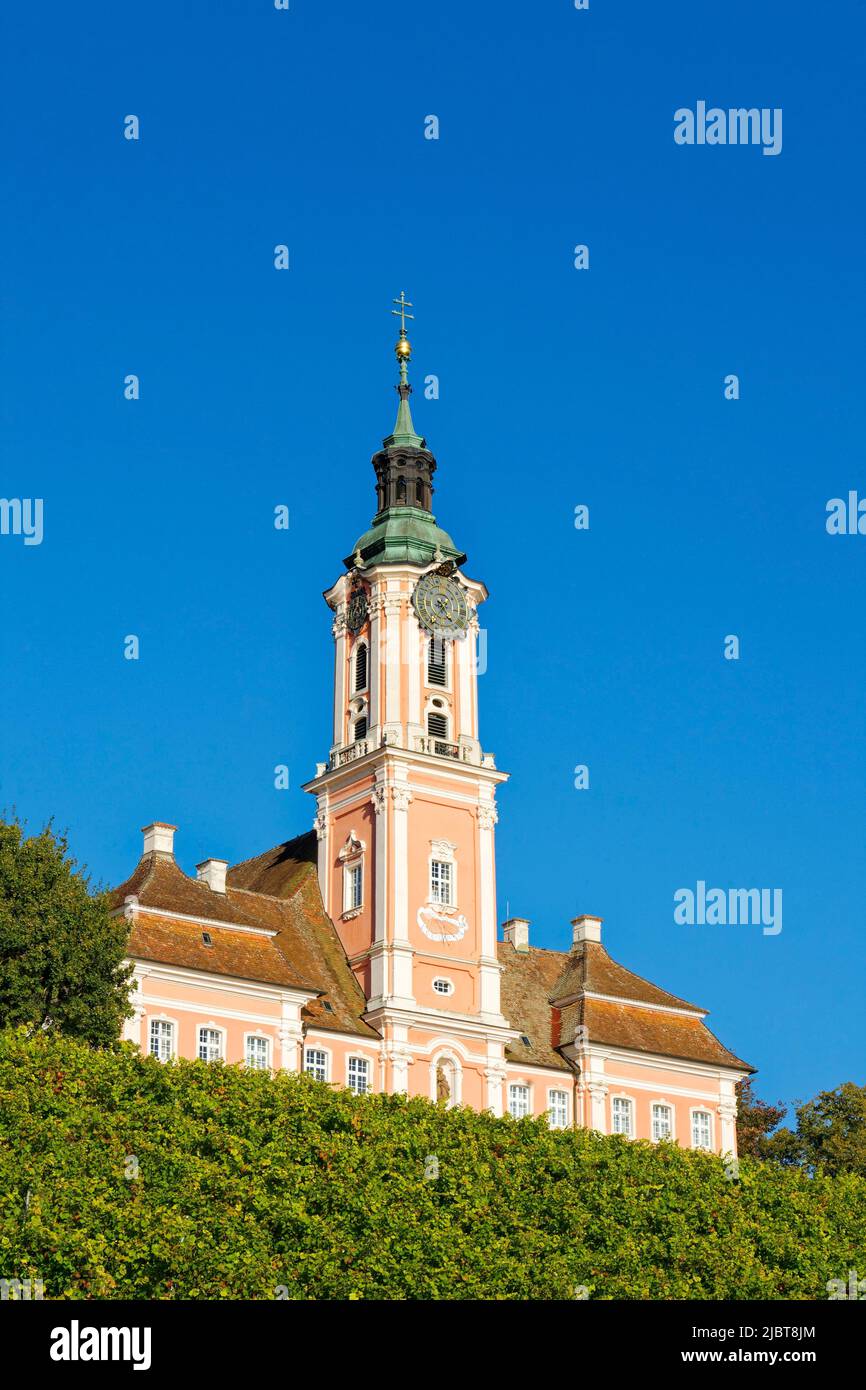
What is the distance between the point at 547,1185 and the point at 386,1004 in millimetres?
25167

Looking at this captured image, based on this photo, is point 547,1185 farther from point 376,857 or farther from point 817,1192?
point 376,857

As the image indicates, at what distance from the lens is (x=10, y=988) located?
199 ft

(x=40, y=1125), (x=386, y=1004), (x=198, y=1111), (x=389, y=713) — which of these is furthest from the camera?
(x=389, y=713)

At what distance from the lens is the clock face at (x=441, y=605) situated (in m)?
84.9

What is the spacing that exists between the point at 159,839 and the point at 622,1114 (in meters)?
21.5

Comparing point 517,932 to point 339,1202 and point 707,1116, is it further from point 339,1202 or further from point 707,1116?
point 339,1202

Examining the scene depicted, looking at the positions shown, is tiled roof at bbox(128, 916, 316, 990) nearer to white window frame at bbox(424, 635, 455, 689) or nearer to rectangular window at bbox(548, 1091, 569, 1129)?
rectangular window at bbox(548, 1091, 569, 1129)

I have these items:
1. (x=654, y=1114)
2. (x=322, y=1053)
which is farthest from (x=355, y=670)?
(x=654, y=1114)

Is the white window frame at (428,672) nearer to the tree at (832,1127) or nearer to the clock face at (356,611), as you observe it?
the clock face at (356,611)

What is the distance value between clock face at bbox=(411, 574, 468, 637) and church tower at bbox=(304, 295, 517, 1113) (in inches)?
2.3

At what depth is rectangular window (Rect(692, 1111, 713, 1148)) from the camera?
8406 centimetres

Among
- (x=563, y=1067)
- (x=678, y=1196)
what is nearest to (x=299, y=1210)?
(x=678, y=1196)

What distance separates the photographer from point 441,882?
8188cm

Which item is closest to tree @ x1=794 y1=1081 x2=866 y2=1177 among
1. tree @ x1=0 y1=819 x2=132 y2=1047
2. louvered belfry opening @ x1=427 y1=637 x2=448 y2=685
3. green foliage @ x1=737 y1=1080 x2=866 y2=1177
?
green foliage @ x1=737 y1=1080 x2=866 y2=1177
